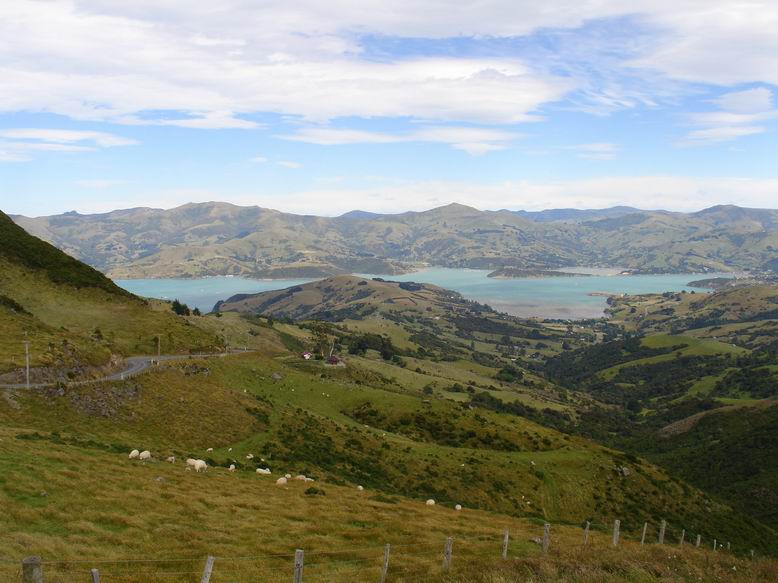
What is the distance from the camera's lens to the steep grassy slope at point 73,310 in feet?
202

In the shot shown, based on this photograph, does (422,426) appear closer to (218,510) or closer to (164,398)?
(164,398)

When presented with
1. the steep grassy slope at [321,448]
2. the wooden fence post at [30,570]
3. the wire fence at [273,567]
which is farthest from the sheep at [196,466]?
the wooden fence post at [30,570]

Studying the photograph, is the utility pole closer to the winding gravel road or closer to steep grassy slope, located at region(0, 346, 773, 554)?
the winding gravel road

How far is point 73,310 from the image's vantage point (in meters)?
85.1

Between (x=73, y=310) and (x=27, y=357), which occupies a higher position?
(x=73, y=310)

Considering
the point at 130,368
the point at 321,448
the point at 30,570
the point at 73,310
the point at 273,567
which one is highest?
the point at 30,570

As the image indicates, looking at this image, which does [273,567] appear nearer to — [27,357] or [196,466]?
[196,466]

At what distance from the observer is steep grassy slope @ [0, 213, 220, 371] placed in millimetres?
61616

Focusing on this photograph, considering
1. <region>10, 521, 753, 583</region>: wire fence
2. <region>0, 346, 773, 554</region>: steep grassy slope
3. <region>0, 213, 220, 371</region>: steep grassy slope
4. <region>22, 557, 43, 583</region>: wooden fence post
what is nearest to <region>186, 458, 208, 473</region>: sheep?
<region>0, 346, 773, 554</region>: steep grassy slope

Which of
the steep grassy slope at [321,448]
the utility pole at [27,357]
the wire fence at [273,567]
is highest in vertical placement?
the utility pole at [27,357]

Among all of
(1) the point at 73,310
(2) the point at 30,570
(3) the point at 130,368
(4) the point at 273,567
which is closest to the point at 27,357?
(3) the point at 130,368

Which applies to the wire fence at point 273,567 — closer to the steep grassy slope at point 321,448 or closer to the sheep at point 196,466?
the steep grassy slope at point 321,448

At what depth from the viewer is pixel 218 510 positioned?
27375 mm

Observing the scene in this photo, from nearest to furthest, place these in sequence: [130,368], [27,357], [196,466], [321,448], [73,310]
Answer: [196,466]
[27,357]
[321,448]
[130,368]
[73,310]
